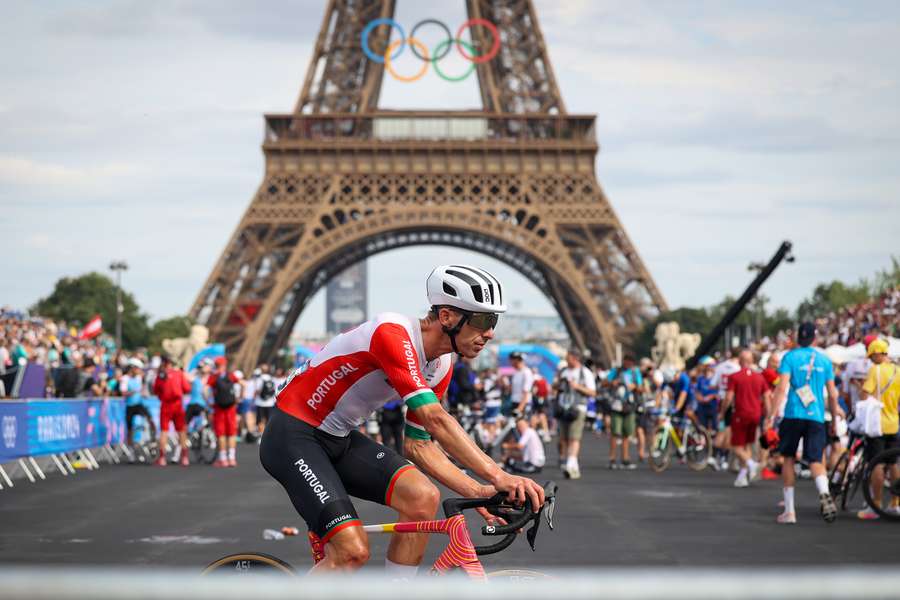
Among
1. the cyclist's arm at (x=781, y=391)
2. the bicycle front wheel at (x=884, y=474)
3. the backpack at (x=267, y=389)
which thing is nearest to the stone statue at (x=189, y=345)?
the backpack at (x=267, y=389)

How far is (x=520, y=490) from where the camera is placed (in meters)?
3.81

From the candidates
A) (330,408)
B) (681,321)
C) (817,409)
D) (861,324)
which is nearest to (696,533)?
(817,409)

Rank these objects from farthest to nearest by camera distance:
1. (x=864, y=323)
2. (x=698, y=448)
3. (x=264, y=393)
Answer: (x=864, y=323)
(x=264, y=393)
(x=698, y=448)

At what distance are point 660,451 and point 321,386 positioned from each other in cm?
1686

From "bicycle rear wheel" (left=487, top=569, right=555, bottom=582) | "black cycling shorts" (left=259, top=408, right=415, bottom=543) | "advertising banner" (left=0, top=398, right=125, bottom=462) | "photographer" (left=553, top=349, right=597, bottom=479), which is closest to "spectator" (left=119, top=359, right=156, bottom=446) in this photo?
"advertising banner" (left=0, top=398, right=125, bottom=462)

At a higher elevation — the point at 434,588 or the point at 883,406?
the point at 434,588

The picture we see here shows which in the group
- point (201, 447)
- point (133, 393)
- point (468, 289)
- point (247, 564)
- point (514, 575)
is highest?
point (468, 289)

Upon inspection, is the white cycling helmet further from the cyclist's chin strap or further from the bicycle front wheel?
the bicycle front wheel

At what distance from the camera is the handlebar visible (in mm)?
3844

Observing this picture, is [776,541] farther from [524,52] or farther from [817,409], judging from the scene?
[524,52]

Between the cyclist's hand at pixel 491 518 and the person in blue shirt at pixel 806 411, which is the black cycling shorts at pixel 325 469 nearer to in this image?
the cyclist's hand at pixel 491 518

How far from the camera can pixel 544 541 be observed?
34.7ft

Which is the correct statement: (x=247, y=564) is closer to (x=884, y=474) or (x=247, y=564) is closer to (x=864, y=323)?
(x=884, y=474)

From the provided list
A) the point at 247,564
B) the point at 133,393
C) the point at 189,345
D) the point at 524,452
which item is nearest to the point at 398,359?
the point at 247,564
